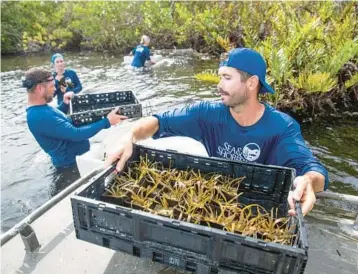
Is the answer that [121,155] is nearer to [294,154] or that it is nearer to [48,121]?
[294,154]

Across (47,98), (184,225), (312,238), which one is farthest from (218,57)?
(184,225)

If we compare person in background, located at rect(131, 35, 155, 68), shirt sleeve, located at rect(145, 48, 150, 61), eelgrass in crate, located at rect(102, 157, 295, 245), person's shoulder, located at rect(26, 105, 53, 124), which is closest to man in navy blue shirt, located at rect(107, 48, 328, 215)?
eelgrass in crate, located at rect(102, 157, 295, 245)

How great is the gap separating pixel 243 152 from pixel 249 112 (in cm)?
39

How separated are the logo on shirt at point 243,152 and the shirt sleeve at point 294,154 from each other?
17 centimetres

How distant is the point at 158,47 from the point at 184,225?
20118mm

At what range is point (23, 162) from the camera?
6531 millimetres

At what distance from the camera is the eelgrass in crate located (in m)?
2.06

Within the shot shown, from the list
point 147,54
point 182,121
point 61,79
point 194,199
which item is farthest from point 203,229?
point 147,54

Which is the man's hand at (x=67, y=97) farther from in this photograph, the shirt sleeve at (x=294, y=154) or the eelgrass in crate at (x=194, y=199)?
the shirt sleeve at (x=294, y=154)

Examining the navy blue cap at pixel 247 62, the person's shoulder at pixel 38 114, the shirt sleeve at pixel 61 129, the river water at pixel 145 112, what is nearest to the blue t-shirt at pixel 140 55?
the river water at pixel 145 112

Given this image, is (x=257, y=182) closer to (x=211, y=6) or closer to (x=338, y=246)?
(x=338, y=246)

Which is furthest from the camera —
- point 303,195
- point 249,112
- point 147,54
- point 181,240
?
point 147,54

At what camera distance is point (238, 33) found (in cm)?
1444

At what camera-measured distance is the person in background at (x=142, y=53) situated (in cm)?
1337
